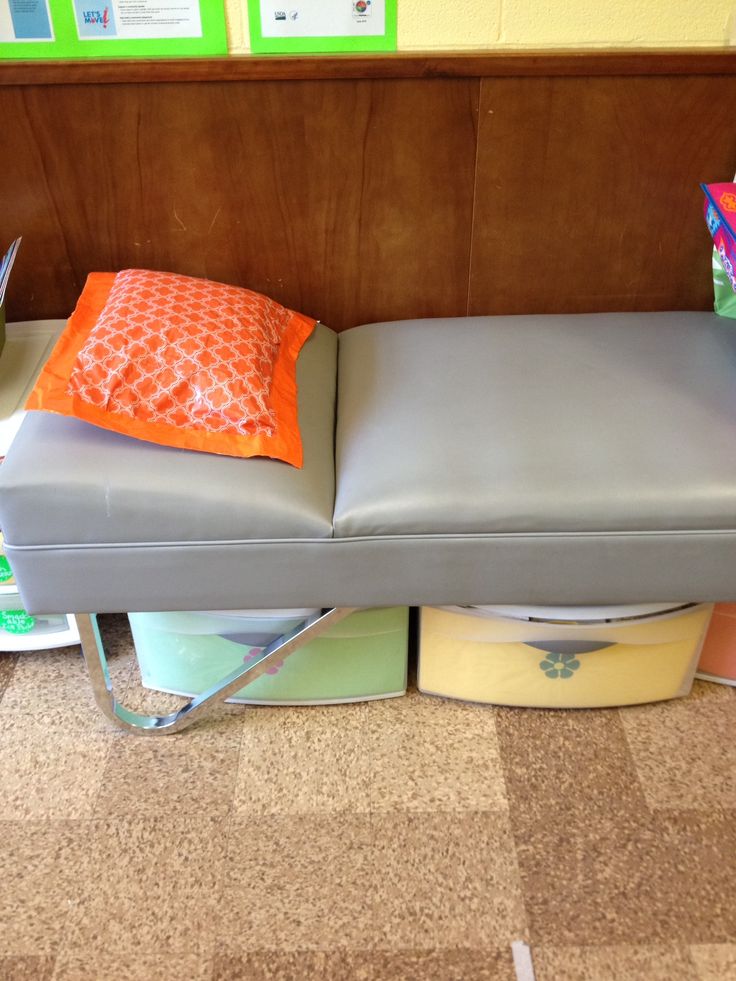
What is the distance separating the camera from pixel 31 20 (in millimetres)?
1302

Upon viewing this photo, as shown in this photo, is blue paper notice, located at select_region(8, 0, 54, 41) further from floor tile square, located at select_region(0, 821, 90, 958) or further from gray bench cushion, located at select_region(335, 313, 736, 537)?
floor tile square, located at select_region(0, 821, 90, 958)

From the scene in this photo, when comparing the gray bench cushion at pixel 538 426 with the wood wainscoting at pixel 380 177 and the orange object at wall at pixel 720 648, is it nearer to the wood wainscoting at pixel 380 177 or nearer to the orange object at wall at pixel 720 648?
the wood wainscoting at pixel 380 177

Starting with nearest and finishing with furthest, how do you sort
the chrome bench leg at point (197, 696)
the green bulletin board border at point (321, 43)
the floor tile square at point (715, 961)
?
the floor tile square at point (715, 961) < the chrome bench leg at point (197, 696) < the green bulletin board border at point (321, 43)

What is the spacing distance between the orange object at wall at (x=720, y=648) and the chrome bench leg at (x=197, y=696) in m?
0.61

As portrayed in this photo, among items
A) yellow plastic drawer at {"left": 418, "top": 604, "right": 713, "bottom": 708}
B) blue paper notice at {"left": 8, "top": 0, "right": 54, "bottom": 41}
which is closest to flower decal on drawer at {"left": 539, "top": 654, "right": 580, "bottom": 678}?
yellow plastic drawer at {"left": 418, "top": 604, "right": 713, "bottom": 708}

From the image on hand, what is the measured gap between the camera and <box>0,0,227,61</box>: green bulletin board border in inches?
51.7

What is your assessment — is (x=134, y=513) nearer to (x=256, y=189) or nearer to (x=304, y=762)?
(x=304, y=762)

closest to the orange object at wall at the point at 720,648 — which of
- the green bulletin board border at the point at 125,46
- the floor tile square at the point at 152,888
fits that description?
the floor tile square at the point at 152,888

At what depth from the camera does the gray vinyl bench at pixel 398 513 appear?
1.09 metres

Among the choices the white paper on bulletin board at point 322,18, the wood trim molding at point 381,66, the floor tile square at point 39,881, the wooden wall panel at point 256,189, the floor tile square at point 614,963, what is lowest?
the floor tile square at point 614,963

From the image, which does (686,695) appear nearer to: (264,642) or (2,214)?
(264,642)

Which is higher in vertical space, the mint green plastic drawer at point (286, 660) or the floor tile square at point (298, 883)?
the mint green plastic drawer at point (286, 660)

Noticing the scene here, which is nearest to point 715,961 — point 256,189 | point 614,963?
point 614,963

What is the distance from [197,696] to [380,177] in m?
0.94
